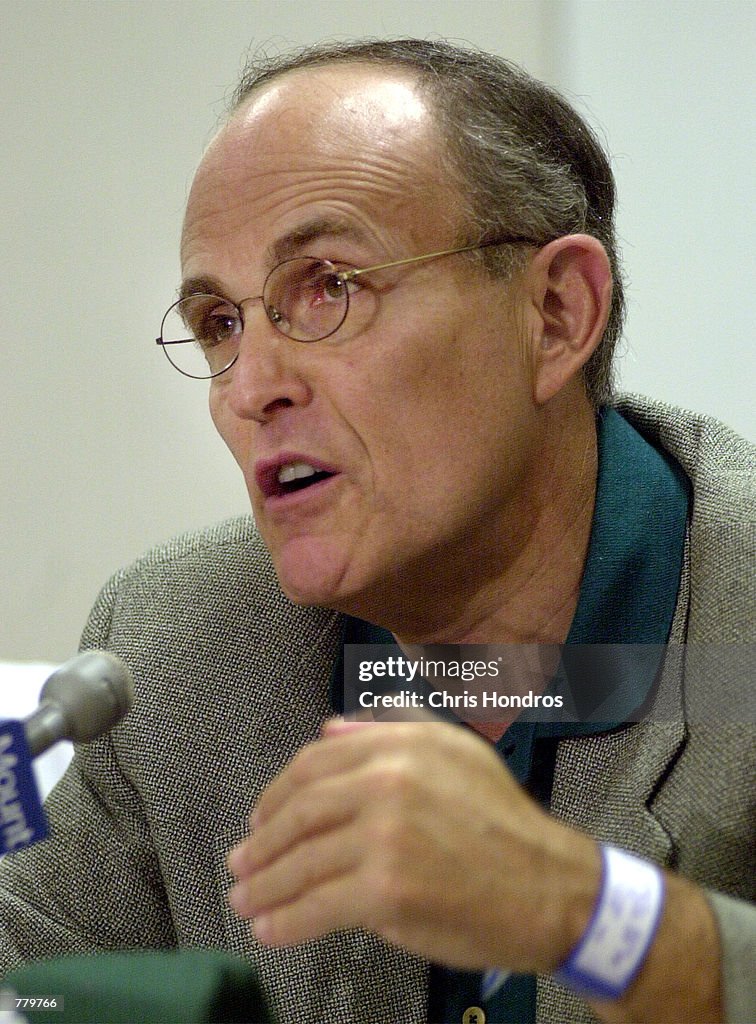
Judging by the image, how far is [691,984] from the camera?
2.77 ft

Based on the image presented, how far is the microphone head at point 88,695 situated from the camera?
0.82 meters

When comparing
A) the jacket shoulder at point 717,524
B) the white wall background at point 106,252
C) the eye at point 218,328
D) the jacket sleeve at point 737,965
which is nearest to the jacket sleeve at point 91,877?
the eye at point 218,328

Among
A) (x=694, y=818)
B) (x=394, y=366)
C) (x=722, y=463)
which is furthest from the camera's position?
(x=722, y=463)

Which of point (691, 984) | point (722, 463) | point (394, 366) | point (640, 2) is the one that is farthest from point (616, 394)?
point (640, 2)

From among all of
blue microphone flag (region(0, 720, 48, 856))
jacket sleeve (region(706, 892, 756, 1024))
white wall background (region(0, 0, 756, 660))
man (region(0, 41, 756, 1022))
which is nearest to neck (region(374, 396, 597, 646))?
man (region(0, 41, 756, 1022))

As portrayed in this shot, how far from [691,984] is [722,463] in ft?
2.29

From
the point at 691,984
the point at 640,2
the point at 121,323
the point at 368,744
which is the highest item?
the point at 640,2

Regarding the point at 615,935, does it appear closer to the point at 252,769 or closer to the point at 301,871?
the point at 301,871

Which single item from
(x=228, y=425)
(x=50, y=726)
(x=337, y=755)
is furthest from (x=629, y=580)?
(x=50, y=726)

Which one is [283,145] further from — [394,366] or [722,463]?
[722,463]

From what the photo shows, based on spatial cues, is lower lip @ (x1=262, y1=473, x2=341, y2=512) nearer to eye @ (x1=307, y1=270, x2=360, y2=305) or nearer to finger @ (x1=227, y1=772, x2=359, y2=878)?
eye @ (x1=307, y1=270, x2=360, y2=305)

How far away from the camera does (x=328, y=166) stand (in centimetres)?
130

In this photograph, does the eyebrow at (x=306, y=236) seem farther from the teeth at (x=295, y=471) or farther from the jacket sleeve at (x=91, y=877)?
the jacket sleeve at (x=91, y=877)

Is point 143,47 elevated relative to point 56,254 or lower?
elevated
